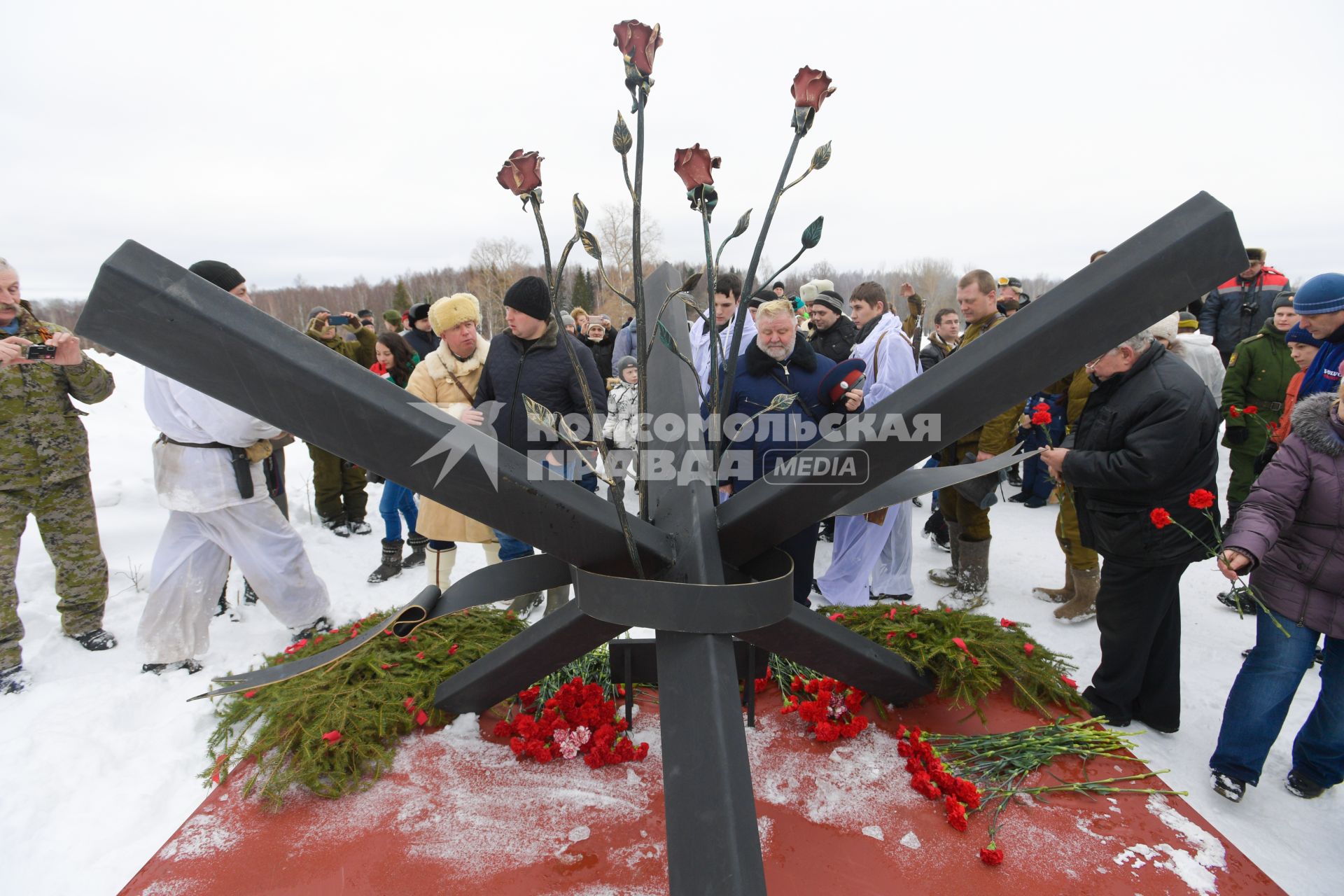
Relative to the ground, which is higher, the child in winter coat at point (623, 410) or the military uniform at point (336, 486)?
the child in winter coat at point (623, 410)

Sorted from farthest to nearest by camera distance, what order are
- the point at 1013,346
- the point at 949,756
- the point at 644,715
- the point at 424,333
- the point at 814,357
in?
1. the point at 424,333
2. the point at 814,357
3. the point at 644,715
4. the point at 949,756
5. the point at 1013,346

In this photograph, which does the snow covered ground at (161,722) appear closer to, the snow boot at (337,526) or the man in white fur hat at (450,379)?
the snow boot at (337,526)

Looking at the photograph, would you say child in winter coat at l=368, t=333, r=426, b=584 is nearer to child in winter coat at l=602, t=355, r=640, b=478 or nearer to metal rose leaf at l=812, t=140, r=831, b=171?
child in winter coat at l=602, t=355, r=640, b=478

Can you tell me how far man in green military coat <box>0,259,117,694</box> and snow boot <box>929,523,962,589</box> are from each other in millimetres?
5056

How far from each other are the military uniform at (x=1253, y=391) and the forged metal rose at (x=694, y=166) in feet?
17.1

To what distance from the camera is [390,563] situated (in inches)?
195

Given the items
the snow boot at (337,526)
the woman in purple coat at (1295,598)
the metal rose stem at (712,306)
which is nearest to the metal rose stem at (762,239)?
A: the metal rose stem at (712,306)

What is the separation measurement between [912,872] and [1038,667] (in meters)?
1.00

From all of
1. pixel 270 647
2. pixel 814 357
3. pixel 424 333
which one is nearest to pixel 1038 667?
pixel 814 357

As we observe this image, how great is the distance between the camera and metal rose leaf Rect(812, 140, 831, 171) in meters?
1.30

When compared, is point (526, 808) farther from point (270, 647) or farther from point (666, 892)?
point (270, 647)

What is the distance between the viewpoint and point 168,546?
3365mm

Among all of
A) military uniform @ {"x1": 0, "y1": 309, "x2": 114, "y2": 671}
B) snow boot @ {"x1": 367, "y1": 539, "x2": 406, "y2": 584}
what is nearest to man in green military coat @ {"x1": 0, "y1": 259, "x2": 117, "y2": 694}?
military uniform @ {"x1": 0, "y1": 309, "x2": 114, "y2": 671}

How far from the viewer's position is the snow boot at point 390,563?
15.9 ft
